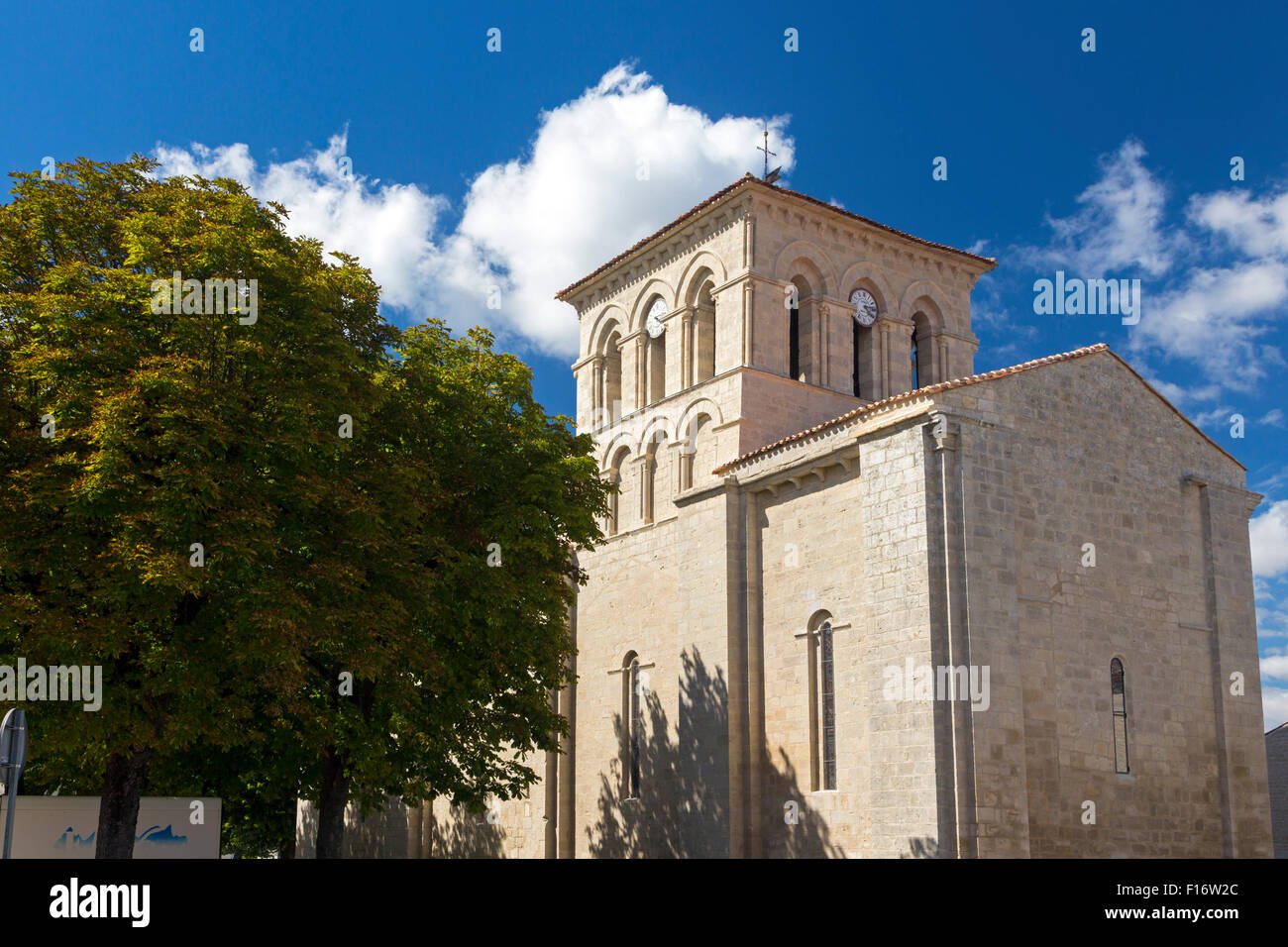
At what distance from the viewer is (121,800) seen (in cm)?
1897

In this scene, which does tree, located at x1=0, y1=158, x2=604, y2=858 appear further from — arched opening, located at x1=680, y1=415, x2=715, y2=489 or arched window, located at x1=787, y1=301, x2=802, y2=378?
arched window, located at x1=787, y1=301, x2=802, y2=378

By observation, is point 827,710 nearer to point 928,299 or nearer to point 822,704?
point 822,704

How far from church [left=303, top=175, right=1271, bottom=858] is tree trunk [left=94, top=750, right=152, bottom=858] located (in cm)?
1174

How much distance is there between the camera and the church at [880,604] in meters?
21.0

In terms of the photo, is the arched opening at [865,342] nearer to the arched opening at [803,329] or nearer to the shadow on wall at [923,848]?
the arched opening at [803,329]

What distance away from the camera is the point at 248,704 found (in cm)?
1858

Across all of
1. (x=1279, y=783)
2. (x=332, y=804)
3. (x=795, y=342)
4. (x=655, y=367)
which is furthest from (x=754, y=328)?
(x=1279, y=783)

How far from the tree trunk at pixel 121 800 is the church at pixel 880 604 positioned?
11.7 meters

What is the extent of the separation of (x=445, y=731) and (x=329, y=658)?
8.41 feet

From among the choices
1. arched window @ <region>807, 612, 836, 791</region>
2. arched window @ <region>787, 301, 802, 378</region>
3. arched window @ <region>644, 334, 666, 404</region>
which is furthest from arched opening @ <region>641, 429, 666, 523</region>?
arched window @ <region>807, 612, 836, 791</region>

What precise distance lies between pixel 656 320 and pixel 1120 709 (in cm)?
1729

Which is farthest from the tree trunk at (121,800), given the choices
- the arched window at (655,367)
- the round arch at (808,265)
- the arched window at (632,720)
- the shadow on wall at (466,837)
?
the round arch at (808,265)

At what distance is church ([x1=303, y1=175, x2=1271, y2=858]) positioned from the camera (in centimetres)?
2105
